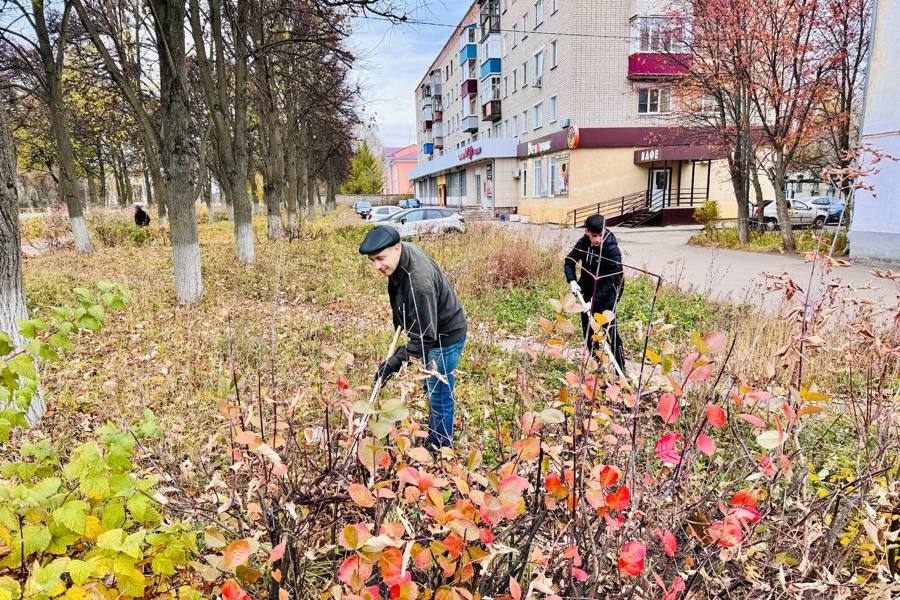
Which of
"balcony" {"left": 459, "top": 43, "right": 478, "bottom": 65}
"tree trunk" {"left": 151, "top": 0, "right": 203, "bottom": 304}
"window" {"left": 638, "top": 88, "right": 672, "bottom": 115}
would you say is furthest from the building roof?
"tree trunk" {"left": 151, "top": 0, "right": 203, "bottom": 304}

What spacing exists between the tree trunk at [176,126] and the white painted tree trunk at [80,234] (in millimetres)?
8441

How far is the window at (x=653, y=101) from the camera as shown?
2530cm

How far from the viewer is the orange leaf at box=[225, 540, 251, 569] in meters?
1.20

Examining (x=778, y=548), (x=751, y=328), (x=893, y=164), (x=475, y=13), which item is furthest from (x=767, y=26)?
(x=475, y=13)

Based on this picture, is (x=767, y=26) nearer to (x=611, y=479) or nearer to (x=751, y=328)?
(x=751, y=328)

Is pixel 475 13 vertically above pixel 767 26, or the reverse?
pixel 475 13

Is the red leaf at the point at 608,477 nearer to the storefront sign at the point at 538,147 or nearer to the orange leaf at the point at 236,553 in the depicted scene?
the orange leaf at the point at 236,553

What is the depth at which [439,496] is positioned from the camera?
51.3 inches

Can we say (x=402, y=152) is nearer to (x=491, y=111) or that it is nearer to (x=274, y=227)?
(x=491, y=111)

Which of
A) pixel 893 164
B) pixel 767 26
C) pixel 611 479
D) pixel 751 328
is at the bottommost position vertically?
pixel 751 328

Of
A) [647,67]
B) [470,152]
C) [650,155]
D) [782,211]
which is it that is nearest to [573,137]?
[650,155]

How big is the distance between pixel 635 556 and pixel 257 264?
1157 centimetres

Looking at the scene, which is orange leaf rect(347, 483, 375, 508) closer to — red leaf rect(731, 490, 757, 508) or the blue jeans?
red leaf rect(731, 490, 757, 508)

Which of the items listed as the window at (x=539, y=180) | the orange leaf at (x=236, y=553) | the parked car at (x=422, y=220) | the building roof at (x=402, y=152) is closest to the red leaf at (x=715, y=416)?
the orange leaf at (x=236, y=553)
